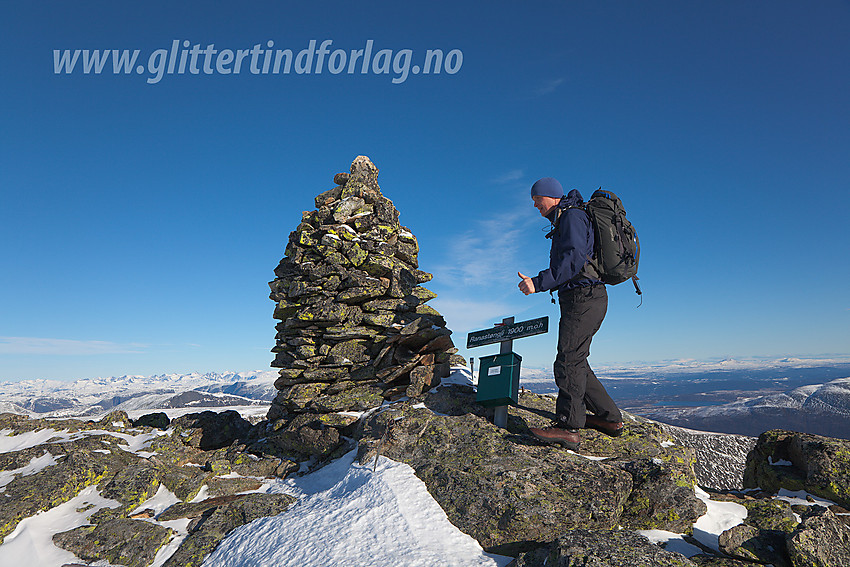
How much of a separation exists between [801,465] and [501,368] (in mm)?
6414

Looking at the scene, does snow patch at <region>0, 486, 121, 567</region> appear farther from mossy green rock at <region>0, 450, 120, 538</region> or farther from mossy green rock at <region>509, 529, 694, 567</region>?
mossy green rock at <region>509, 529, 694, 567</region>

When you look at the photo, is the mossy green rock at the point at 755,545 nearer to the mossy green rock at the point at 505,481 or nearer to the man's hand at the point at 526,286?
the mossy green rock at the point at 505,481

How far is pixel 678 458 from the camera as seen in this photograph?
8.56m

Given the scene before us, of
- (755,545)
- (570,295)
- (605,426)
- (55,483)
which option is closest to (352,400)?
(55,483)

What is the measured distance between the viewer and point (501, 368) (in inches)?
396

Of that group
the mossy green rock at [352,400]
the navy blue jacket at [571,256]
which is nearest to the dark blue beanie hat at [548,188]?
the navy blue jacket at [571,256]

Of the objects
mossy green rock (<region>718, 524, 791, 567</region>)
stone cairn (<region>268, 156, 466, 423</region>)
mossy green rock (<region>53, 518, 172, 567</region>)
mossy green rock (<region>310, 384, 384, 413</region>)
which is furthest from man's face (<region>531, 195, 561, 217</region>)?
mossy green rock (<region>53, 518, 172, 567</region>)

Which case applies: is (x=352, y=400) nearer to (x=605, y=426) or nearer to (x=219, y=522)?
(x=219, y=522)

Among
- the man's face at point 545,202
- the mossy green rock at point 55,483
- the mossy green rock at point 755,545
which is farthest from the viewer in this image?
the man's face at point 545,202

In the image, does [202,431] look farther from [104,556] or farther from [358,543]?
[358,543]

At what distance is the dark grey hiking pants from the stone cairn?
4.93m

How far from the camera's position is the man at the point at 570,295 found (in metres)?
8.00

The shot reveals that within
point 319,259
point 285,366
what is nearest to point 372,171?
point 319,259

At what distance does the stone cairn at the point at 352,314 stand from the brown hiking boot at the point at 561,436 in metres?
4.54
